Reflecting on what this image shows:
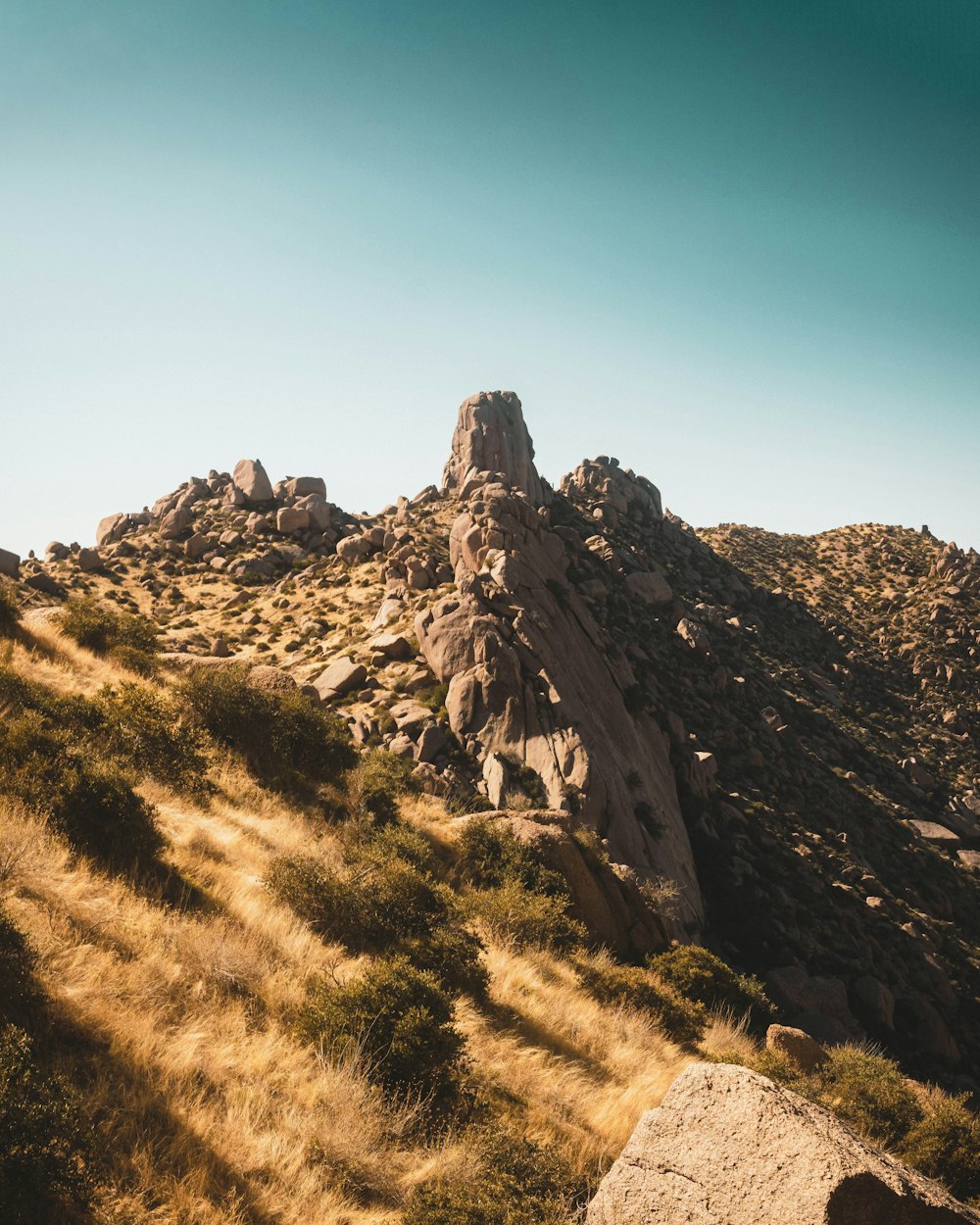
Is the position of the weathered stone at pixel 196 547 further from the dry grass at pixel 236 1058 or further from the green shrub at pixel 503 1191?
the green shrub at pixel 503 1191

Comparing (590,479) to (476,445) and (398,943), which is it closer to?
(476,445)

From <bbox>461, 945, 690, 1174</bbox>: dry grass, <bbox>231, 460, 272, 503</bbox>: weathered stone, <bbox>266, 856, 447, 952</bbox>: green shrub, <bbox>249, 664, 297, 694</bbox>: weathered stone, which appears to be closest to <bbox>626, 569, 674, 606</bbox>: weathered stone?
<bbox>231, 460, 272, 503</bbox>: weathered stone

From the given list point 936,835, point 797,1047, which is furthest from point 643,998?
point 936,835

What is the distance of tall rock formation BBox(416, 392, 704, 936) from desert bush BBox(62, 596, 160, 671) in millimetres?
11585

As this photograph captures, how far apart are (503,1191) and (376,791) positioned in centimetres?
1079

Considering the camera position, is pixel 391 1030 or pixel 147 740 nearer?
pixel 391 1030

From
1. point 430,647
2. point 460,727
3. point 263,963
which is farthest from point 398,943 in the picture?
point 430,647

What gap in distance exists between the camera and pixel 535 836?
15.8m

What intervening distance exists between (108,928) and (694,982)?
1222cm

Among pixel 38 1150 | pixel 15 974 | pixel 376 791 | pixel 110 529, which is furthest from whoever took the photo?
pixel 110 529

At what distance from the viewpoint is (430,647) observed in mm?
29234

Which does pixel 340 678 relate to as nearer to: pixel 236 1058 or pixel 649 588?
pixel 236 1058

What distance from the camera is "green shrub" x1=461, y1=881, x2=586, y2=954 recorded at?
12.3m

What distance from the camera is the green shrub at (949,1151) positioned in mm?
9742
